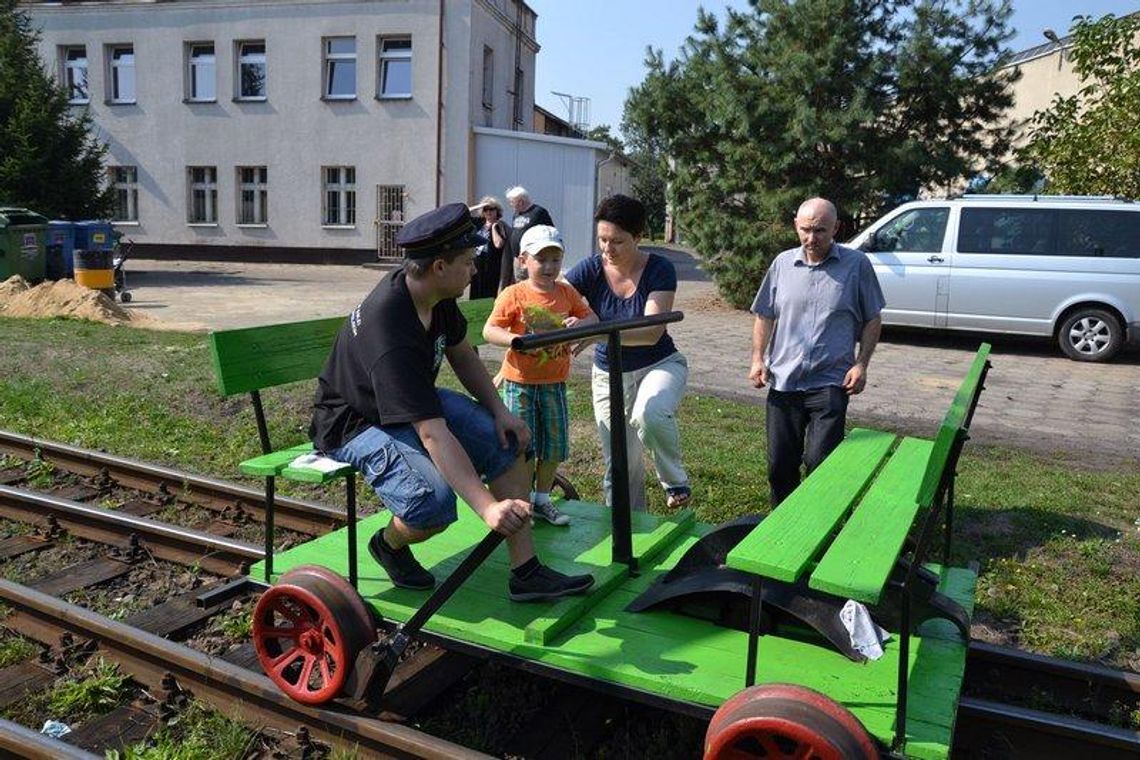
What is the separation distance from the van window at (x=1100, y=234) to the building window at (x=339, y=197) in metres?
20.1

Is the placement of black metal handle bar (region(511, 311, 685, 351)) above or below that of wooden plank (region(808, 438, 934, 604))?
above

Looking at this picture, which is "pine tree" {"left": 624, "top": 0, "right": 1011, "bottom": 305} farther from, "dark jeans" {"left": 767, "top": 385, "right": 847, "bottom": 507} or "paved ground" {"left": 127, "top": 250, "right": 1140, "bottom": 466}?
"dark jeans" {"left": 767, "top": 385, "right": 847, "bottom": 507}

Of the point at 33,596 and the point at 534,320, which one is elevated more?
the point at 534,320

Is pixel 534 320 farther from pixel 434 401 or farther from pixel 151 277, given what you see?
pixel 151 277

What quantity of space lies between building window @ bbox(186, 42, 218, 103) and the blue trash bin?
11.9 meters

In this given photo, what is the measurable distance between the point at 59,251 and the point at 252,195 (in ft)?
36.2

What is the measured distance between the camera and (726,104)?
1659 centimetres

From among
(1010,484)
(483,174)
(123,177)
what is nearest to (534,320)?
(1010,484)

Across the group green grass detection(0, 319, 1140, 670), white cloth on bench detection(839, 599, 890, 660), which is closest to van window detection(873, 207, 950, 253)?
green grass detection(0, 319, 1140, 670)

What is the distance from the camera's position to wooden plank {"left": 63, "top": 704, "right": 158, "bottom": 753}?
352cm

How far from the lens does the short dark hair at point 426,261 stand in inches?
135

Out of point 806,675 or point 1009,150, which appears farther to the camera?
point 1009,150

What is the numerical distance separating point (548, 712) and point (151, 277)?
73.9ft

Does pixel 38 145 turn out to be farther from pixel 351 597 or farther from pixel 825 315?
pixel 351 597
